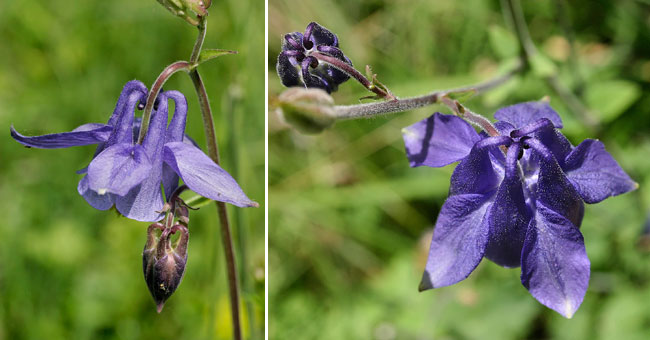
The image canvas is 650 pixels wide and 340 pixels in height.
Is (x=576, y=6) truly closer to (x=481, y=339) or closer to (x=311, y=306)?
(x=481, y=339)

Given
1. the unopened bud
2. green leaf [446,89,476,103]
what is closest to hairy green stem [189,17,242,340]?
the unopened bud

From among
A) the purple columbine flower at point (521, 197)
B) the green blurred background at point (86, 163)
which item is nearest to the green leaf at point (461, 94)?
the purple columbine flower at point (521, 197)

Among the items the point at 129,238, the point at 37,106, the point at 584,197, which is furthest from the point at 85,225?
the point at 584,197

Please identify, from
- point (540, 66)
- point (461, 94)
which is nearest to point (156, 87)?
point (461, 94)

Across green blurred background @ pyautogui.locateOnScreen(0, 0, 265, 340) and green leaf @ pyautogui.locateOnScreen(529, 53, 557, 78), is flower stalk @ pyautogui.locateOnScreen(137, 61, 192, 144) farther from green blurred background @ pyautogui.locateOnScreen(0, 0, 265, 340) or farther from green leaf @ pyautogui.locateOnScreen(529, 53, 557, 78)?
green leaf @ pyautogui.locateOnScreen(529, 53, 557, 78)

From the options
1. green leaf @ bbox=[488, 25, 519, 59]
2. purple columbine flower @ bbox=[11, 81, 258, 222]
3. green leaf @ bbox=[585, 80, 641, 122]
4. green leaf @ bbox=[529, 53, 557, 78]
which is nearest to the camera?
purple columbine flower @ bbox=[11, 81, 258, 222]

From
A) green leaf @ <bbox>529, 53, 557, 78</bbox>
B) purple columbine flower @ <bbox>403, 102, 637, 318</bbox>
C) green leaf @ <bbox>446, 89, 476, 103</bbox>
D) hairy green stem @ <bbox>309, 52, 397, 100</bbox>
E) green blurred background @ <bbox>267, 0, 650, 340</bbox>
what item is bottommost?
green blurred background @ <bbox>267, 0, 650, 340</bbox>
